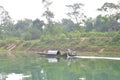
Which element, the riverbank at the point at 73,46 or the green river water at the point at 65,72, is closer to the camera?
the green river water at the point at 65,72

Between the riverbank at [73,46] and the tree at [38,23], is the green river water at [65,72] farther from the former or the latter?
the tree at [38,23]

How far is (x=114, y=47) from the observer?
39594 mm

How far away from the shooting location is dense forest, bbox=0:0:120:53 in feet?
147

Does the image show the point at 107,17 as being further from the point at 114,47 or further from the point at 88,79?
the point at 88,79

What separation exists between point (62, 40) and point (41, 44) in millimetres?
3927

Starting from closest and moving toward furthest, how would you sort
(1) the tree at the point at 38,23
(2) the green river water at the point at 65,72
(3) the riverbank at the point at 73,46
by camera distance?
(2) the green river water at the point at 65,72
(3) the riverbank at the point at 73,46
(1) the tree at the point at 38,23

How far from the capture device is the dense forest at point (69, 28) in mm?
44812

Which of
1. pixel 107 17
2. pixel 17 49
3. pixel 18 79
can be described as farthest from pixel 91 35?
pixel 18 79

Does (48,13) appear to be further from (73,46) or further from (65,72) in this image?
(65,72)

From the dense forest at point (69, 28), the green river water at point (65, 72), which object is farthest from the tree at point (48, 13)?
the green river water at point (65, 72)

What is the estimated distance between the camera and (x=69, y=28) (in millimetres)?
68062

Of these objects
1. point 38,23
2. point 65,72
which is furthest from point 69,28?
point 65,72

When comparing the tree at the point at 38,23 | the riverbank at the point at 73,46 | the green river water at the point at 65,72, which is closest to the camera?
the green river water at the point at 65,72

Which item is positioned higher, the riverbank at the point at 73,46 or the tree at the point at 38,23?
the tree at the point at 38,23
